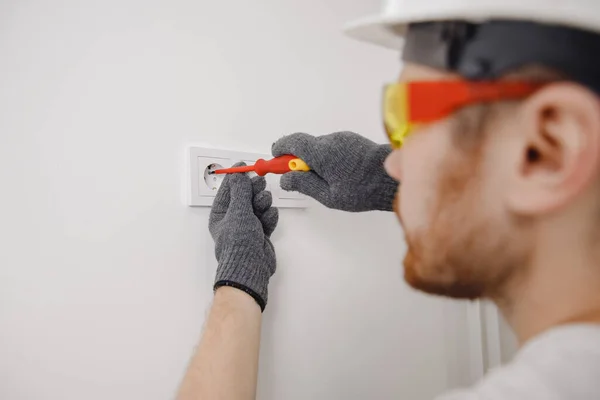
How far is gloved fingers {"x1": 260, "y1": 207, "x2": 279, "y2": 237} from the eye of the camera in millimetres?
884

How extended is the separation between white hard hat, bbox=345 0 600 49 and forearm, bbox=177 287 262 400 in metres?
0.50

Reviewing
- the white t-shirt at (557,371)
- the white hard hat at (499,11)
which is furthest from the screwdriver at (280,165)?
the white t-shirt at (557,371)

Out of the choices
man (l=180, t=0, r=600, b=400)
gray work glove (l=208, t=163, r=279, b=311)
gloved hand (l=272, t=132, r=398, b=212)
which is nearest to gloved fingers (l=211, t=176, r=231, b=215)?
gray work glove (l=208, t=163, r=279, b=311)

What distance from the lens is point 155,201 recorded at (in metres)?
0.82

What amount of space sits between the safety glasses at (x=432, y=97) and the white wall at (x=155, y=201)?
16.0 inches

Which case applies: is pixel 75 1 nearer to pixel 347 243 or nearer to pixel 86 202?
pixel 86 202

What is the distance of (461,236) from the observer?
1.79ft

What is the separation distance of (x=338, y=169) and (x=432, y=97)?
33 cm

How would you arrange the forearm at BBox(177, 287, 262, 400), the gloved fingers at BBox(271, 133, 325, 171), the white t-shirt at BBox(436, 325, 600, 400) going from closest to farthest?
the white t-shirt at BBox(436, 325, 600, 400) → the forearm at BBox(177, 287, 262, 400) → the gloved fingers at BBox(271, 133, 325, 171)

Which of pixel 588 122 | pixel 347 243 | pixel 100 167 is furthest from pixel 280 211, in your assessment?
pixel 588 122

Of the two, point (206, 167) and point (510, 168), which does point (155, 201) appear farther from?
point (510, 168)

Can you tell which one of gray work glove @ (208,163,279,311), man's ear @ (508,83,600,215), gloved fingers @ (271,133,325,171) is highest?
man's ear @ (508,83,600,215)

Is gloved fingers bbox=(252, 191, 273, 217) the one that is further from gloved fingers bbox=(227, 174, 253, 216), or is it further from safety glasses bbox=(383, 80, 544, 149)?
safety glasses bbox=(383, 80, 544, 149)

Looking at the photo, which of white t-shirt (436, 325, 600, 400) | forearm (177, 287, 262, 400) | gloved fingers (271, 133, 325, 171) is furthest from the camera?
gloved fingers (271, 133, 325, 171)
